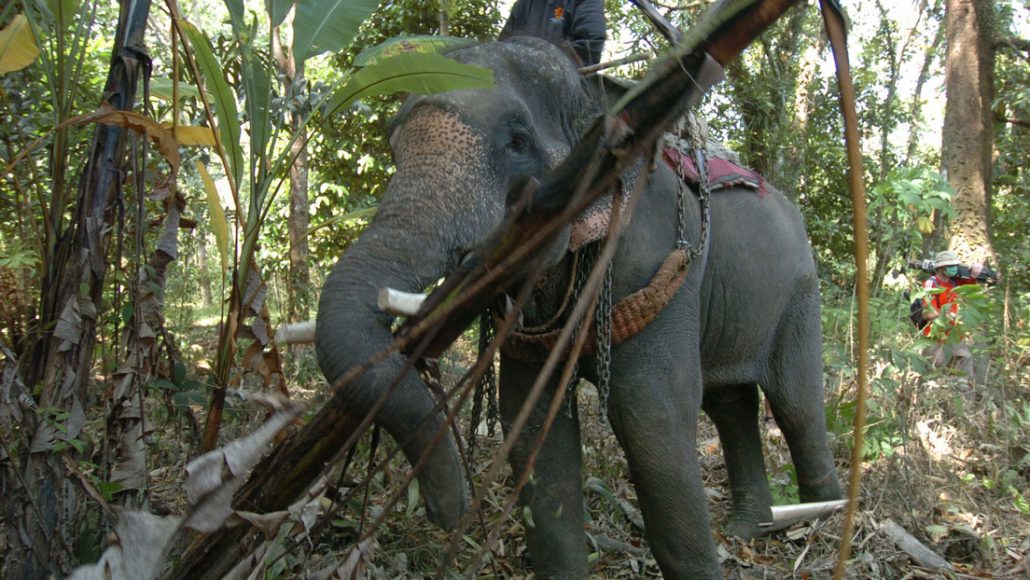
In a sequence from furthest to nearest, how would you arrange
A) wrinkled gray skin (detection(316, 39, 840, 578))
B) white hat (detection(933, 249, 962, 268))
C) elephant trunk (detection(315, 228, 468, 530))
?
white hat (detection(933, 249, 962, 268)), wrinkled gray skin (detection(316, 39, 840, 578)), elephant trunk (detection(315, 228, 468, 530))

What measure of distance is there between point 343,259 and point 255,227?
1.73ft

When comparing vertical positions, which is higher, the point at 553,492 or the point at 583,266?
the point at 583,266

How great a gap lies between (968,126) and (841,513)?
651cm

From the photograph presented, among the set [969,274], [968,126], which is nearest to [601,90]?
[969,274]

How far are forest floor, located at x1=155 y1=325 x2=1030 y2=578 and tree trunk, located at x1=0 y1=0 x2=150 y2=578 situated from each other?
0.64 meters

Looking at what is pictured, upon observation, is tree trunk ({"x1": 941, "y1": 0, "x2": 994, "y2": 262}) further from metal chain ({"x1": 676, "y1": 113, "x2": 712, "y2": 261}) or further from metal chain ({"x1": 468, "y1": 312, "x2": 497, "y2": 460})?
metal chain ({"x1": 468, "y1": 312, "x2": 497, "y2": 460})

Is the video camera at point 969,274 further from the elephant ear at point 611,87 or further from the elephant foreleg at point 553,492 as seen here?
the elephant foreleg at point 553,492

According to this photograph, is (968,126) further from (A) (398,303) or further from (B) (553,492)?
(A) (398,303)

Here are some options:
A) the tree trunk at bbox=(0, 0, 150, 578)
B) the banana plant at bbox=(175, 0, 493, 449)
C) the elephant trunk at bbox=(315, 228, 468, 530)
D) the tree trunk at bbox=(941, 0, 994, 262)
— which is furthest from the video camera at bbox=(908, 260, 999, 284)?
the tree trunk at bbox=(0, 0, 150, 578)

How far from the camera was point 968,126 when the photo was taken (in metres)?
8.48

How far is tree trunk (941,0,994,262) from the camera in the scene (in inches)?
323

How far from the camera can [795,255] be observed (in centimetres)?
359

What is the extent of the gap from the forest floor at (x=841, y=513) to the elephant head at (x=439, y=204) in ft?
2.59

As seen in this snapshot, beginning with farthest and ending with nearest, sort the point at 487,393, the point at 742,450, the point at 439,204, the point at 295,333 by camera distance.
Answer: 1. the point at 742,450
2. the point at 487,393
3. the point at 439,204
4. the point at 295,333
